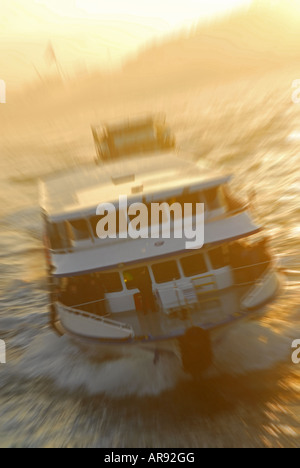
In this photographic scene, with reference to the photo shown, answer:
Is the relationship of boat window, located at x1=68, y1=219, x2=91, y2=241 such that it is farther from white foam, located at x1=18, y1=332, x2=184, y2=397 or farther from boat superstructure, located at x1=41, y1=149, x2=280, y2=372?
white foam, located at x1=18, y1=332, x2=184, y2=397

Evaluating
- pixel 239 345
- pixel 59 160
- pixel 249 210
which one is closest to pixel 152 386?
pixel 239 345

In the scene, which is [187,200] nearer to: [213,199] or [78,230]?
[213,199]

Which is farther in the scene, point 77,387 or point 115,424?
point 77,387

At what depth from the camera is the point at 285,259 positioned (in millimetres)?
14648

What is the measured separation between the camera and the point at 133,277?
37.0 feet

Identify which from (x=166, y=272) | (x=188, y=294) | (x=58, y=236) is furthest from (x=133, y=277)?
(x=58, y=236)

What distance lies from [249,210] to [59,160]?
28280mm

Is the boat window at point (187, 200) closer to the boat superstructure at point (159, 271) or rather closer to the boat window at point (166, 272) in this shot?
the boat superstructure at point (159, 271)

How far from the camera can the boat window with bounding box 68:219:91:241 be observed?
11672mm

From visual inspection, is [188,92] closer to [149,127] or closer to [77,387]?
[149,127]

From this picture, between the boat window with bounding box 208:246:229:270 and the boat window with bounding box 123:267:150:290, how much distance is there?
158 centimetres
